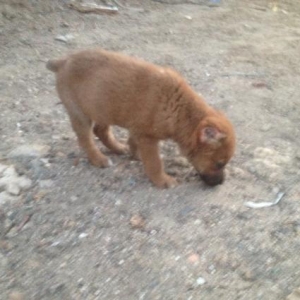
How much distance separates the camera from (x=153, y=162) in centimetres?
461

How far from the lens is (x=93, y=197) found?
449 centimetres

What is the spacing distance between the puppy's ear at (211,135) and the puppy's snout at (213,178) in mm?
333

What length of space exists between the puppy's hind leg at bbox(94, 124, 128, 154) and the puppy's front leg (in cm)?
58

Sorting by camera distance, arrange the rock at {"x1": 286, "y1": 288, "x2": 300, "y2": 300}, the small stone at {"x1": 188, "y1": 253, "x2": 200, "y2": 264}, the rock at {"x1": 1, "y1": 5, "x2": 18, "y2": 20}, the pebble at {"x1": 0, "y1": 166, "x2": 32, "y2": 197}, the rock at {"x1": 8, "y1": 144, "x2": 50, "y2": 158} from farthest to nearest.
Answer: the rock at {"x1": 1, "y1": 5, "x2": 18, "y2": 20}
the rock at {"x1": 8, "y1": 144, "x2": 50, "y2": 158}
the pebble at {"x1": 0, "y1": 166, "x2": 32, "y2": 197}
the small stone at {"x1": 188, "y1": 253, "x2": 200, "y2": 264}
the rock at {"x1": 286, "y1": 288, "x2": 300, "y2": 300}

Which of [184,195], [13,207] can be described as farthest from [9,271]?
[184,195]

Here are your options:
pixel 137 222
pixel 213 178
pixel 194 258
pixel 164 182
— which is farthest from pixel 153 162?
pixel 194 258

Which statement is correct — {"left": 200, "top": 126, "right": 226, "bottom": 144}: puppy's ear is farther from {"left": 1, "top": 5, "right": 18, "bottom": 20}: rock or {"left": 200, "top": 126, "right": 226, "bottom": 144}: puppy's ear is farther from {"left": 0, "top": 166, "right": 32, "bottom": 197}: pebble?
{"left": 1, "top": 5, "right": 18, "bottom": 20}: rock

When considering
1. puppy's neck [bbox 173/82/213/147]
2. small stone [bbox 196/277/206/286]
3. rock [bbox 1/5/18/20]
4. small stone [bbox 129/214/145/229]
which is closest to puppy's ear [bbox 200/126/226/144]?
puppy's neck [bbox 173/82/213/147]

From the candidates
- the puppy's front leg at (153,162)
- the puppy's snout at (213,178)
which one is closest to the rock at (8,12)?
the puppy's front leg at (153,162)

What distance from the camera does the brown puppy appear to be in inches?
176

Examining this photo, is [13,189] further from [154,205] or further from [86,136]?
[154,205]

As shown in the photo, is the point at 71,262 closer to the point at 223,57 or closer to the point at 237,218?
the point at 237,218

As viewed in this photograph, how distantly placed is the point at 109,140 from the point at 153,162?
2.43 ft

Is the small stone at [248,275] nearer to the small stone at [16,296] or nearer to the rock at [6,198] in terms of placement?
the small stone at [16,296]
